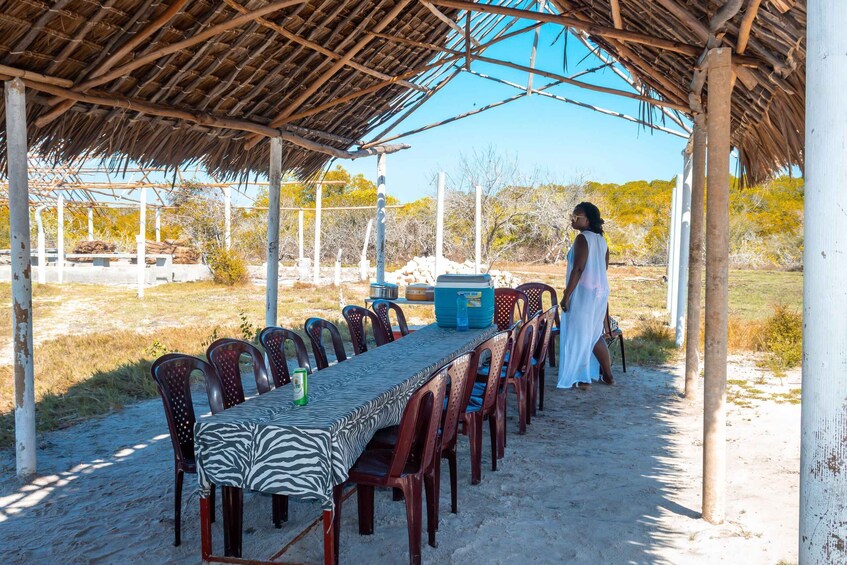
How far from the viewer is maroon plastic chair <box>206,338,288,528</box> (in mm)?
3142

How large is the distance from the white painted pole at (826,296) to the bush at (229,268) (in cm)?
1799

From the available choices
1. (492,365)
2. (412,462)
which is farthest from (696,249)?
(412,462)

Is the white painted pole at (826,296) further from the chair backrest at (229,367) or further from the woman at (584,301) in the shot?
the woman at (584,301)

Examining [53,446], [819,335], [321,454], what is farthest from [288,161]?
[819,335]

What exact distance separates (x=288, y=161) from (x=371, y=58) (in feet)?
5.49

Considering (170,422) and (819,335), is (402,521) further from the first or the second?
(819,335)

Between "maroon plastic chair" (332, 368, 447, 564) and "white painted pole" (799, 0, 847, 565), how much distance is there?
4.72 ft

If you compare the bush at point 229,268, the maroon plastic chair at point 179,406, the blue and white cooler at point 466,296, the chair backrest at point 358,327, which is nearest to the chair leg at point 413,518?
the maroon plastic chair at point 179,406

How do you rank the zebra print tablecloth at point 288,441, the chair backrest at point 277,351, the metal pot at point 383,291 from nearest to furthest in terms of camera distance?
the zebra print tablecloth at point 288,441 → the chair backrest at point 277,351 → the metal pot at point 383,291

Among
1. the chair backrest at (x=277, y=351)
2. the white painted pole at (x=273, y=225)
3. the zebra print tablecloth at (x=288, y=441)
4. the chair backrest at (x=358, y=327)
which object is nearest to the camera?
the zebra print tablecloth at (x=288, y=441)

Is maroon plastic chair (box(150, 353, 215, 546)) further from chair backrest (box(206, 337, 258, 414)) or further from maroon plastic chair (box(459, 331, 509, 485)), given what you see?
maroon plastic chair (box(459, 331, 509, 485))

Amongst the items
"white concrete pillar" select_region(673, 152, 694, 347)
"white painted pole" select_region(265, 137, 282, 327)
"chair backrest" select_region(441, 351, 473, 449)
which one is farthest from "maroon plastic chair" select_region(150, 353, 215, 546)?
"white concrete pillar" select_region(673, 152, 694, 347)

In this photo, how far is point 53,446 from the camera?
471 centimetres

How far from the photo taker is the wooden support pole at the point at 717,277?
11.0 ft
